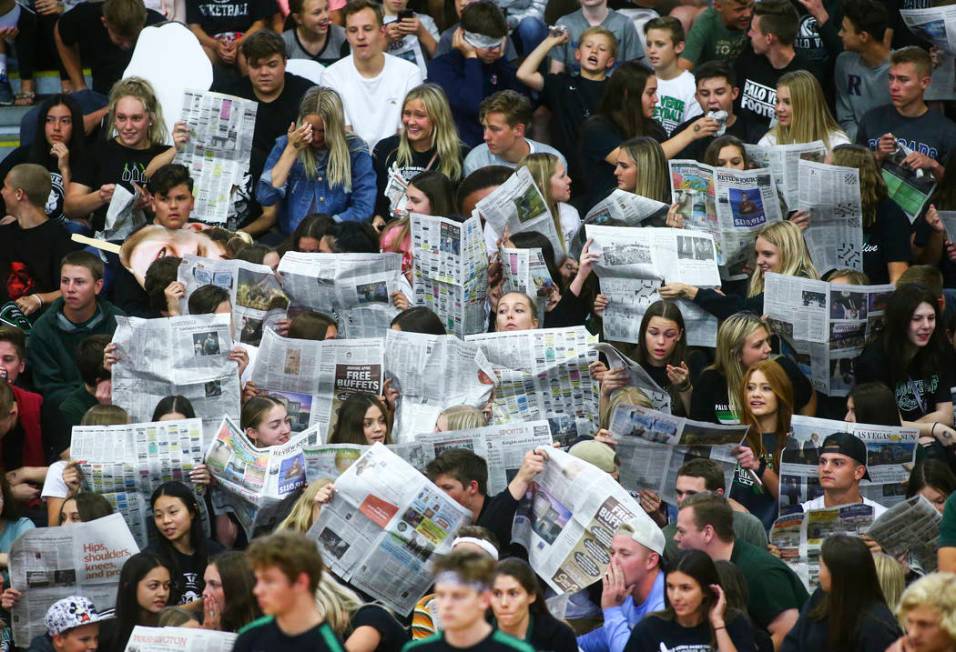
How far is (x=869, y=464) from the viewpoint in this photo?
7.80 m

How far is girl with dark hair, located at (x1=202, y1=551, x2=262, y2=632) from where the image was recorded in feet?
21.9

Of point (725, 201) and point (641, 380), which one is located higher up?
point (725, 201)

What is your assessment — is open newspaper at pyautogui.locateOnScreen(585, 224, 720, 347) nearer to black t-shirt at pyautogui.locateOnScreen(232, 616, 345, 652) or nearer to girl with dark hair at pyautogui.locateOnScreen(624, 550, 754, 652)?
girl with dark hair at pyautogui.locateOnScreen(624, 550, 754, 652)

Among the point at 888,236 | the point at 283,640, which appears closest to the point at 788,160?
the point at 888,236

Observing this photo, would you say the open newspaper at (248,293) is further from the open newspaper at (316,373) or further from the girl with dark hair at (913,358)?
the girl with dark hair at (913,358)

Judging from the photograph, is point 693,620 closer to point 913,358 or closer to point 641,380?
point 641,380

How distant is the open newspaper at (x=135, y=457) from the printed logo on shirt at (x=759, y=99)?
15.6 feet

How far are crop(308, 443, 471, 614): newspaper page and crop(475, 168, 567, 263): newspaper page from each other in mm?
2524

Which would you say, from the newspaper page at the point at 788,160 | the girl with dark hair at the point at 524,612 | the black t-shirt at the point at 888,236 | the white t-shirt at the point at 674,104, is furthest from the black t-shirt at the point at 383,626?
the white t-shirt at the point at 674,104

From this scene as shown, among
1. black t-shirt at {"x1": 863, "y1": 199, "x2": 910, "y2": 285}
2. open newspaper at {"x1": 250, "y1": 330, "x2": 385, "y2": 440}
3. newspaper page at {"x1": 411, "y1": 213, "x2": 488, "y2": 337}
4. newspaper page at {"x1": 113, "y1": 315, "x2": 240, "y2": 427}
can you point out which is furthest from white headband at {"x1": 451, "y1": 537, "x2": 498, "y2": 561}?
black t-shirt at {"x1": 863, "y1": 199, "x2": 910, "y2": 285}

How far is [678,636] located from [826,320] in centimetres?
296

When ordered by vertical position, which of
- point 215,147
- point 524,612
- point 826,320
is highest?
point 215,147

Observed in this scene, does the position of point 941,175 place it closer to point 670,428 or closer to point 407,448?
point 670,428

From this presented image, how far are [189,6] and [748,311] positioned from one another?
15.6ft
